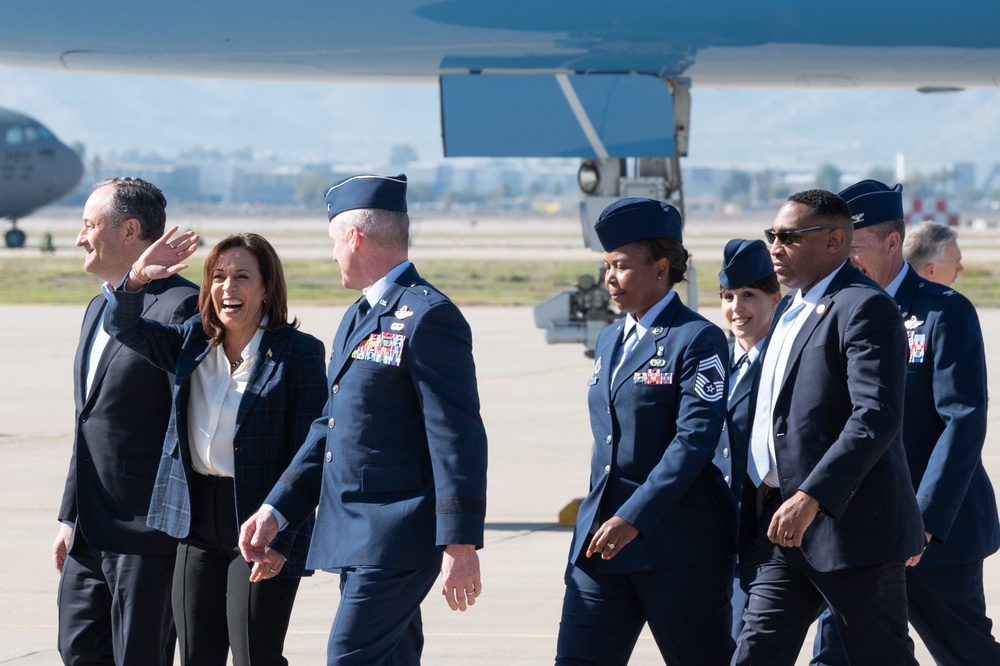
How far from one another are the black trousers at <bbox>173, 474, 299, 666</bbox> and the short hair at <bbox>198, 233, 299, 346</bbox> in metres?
0.51

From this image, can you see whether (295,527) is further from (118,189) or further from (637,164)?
(637,164)

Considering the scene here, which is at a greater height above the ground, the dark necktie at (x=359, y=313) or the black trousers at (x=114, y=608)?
the dark necktie at (x=359, y=313)

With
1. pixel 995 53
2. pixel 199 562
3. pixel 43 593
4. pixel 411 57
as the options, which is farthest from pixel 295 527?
pixel 995 53

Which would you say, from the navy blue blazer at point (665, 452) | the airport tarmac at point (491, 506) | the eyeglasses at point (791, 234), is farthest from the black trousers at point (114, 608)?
the eyeglasses at point (791, 234)

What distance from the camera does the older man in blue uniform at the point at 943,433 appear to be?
4.91m

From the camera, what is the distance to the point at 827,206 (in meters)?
4.58

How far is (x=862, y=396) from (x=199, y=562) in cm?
216

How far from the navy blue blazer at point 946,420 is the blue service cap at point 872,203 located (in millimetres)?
248

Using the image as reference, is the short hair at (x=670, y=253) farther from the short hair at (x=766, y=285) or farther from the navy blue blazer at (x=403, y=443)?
the short hair at (x=766, y=285)

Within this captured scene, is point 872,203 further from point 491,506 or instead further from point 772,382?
point 491,506

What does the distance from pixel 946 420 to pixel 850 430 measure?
790 millimetres

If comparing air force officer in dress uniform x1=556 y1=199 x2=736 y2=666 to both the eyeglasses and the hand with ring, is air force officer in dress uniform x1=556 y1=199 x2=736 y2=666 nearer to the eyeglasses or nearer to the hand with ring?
the hand with ring

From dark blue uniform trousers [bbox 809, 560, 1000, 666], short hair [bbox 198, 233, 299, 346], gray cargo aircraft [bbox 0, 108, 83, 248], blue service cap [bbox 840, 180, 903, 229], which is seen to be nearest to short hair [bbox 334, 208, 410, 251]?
short hair [bbox 198, 233, 299, 346]

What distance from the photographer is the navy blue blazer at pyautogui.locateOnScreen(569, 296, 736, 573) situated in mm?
4543
